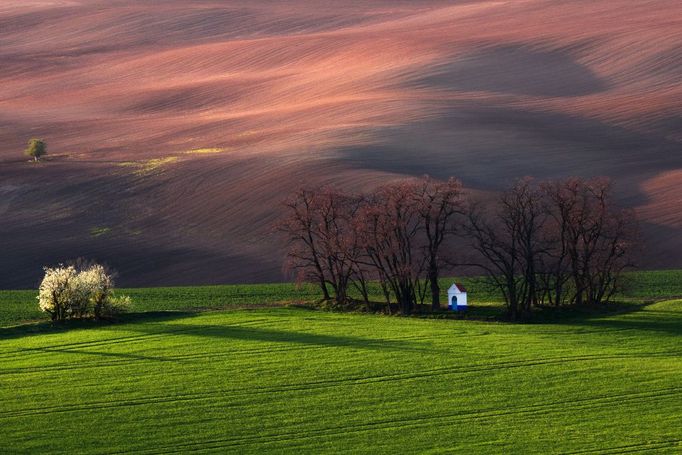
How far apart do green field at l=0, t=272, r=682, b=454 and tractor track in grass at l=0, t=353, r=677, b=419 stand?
59 millimetres

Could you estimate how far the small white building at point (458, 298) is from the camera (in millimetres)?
50750

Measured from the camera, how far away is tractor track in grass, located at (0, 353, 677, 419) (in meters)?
33.2

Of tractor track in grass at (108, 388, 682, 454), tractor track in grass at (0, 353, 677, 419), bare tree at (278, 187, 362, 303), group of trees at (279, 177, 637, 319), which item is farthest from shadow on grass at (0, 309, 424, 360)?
tractor track in grass at (108, 388, 682, 454)

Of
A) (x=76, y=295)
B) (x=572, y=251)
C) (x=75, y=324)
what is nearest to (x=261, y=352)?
(x=75, y=324)

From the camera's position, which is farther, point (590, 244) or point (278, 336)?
point (590, 244)

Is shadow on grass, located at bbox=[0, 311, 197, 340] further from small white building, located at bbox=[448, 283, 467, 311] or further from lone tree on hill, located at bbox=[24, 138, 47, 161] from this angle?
lone tree on hill, located at bbox=[24, 138, 47, 161]

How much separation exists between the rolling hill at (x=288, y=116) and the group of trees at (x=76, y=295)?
17866 millimetres

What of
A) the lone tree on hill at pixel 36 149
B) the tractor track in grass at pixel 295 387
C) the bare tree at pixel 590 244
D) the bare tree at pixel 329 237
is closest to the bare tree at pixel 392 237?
the bare tree at pixel 329 237

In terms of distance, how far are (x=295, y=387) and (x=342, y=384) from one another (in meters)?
1.41

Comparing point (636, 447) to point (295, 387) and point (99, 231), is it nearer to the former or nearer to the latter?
point (295, 387)

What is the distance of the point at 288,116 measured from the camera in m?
103

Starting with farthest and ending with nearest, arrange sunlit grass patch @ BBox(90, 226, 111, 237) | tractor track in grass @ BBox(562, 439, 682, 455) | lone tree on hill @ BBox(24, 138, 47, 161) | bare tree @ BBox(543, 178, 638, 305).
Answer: lone tree on hill @ BBox(24, 138, 47, 161) < sunlit grass patch @ BBox(90, 226, 111, 237) < bare tree @ BBox(543, 178, 638, 305) < tractor track in grass @ BBox(562, 439, 682, 455)

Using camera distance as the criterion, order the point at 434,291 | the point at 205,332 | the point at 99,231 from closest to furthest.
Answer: the point at 205,332, the point at 434,291, the point at 99,231

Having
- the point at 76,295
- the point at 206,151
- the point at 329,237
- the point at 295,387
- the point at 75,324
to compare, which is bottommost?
the point at 295,387
